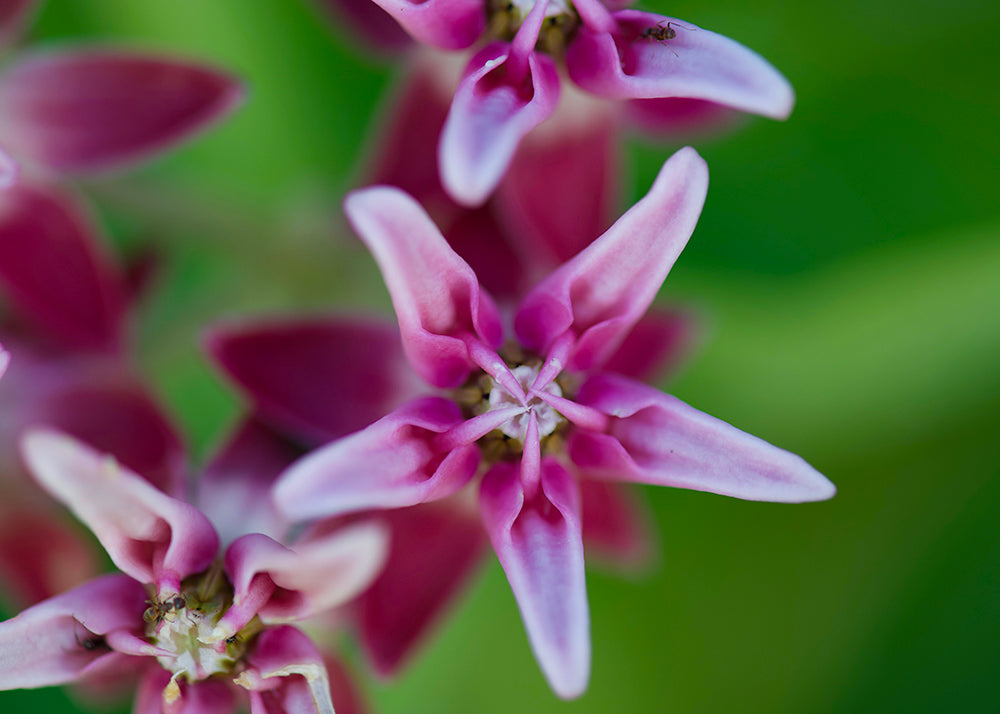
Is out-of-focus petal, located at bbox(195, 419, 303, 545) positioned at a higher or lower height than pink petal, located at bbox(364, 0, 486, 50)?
lower

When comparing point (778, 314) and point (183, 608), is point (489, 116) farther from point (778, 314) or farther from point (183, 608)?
point (778, 314)

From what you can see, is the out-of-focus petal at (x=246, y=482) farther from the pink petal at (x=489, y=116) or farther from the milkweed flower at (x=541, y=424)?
the pink petal at (x=489, y=116)

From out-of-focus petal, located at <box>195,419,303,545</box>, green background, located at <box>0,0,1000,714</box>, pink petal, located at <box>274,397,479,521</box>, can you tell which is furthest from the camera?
green background, located at <box>0,0,1000,714</box>

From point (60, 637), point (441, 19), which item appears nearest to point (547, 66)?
point (441, 19)

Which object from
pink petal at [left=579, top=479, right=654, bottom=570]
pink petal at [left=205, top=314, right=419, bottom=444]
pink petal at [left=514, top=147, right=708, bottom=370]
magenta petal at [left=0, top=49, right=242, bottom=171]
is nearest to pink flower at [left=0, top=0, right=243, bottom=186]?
magenta petal at [left=0, top=49, right=242, bottom=171]

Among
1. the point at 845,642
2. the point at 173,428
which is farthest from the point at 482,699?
the point at 173,428

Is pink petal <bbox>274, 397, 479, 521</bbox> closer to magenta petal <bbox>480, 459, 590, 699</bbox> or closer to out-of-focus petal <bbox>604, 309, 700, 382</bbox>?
magenta petal <bbox>480, 459, 590, 699</bbox>
